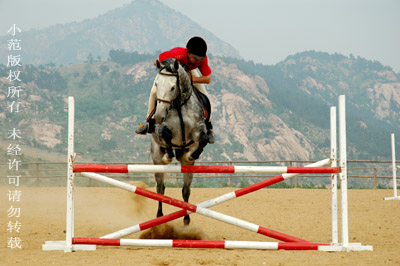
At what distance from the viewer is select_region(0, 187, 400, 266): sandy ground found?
4.36m

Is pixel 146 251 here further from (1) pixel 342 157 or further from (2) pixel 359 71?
(2) pixel 359 71

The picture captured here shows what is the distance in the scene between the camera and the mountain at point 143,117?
74812 millimetres

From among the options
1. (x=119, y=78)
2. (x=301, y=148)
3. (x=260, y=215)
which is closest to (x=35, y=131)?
(x=119, y=78)

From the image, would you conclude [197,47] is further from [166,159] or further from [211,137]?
[166,159]

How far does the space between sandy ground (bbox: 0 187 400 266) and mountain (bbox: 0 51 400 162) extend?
Answer: 5716cm

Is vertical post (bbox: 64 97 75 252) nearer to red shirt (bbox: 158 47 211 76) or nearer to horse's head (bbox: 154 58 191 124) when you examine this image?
horse's head (bbox: 154 58 191 124)

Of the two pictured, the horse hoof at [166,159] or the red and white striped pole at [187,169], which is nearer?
the red and white striped pole at [187,169]

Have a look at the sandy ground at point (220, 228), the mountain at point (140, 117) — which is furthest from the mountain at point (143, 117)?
the sandy ground at point (220, 228)

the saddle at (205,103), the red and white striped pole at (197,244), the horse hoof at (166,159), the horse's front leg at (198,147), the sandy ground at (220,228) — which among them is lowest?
the sandy ground at (220,228)

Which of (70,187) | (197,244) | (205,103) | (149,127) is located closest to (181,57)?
(205,103)

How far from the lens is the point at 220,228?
7.55 metres

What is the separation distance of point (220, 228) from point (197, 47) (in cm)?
354

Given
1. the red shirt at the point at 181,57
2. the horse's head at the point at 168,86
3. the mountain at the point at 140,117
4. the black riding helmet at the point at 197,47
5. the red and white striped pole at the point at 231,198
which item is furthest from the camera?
the mountain at the point at 140,117

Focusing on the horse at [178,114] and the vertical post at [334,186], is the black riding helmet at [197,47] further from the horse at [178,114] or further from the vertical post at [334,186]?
the vertical post at [334,186]
